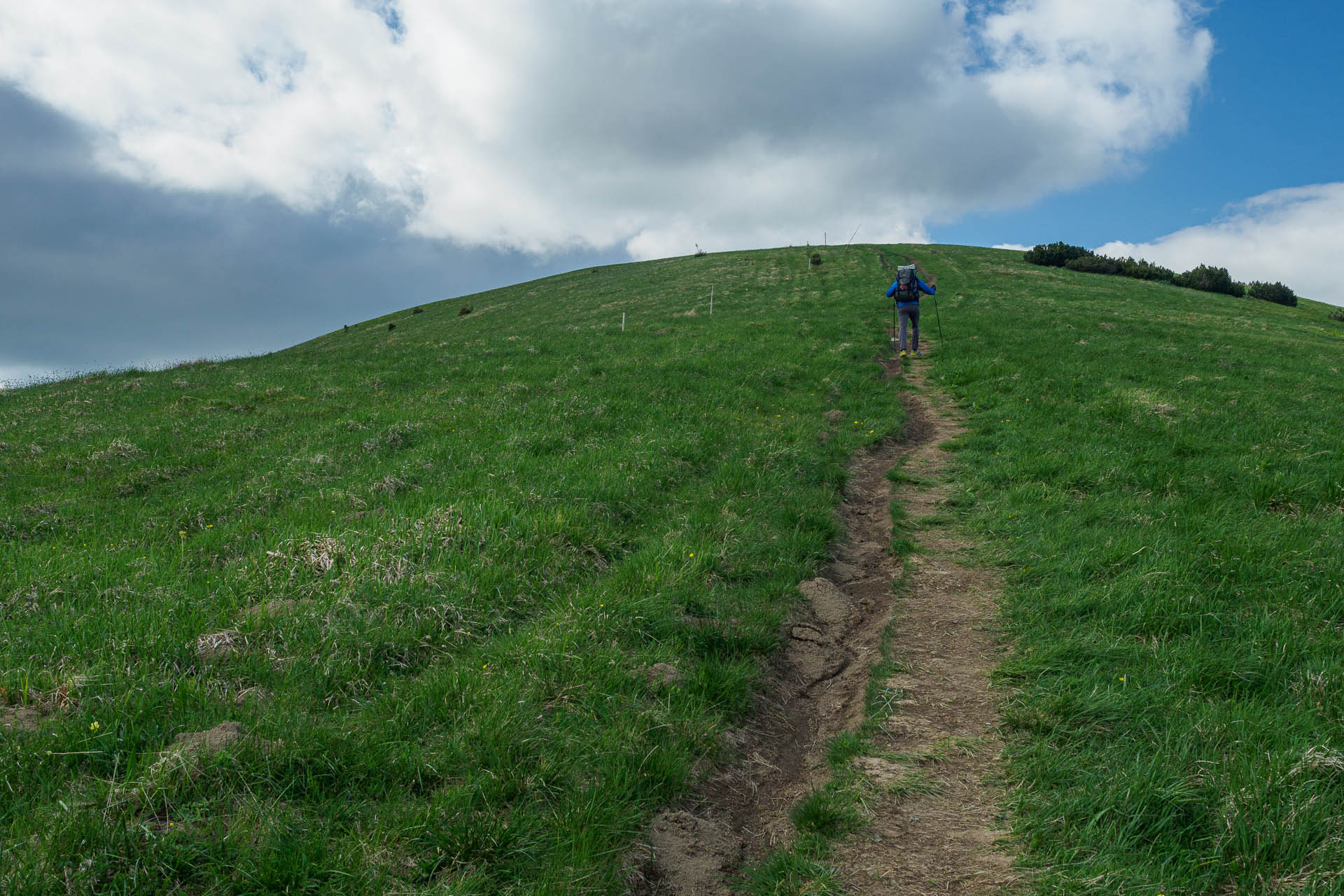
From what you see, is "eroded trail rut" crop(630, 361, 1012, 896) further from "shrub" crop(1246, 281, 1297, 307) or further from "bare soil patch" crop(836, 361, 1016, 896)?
"shrub" crop(1246, 281, 1297, 307)

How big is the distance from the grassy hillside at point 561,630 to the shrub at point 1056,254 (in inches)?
1779

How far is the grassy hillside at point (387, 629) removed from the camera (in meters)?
3.53

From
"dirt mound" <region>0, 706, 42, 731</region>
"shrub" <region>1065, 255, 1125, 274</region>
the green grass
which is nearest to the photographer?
the green grass

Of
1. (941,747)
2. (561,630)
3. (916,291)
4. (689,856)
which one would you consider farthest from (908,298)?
(689,856)

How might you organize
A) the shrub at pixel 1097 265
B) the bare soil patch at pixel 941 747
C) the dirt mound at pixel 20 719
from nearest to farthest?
the bare soil patch at pixel 941 747, the dirt mound at pixel 20 719, the shrub at pixel 1097 265

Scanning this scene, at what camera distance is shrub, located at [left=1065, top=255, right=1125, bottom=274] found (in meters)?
50.3

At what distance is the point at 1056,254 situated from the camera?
5325 cm

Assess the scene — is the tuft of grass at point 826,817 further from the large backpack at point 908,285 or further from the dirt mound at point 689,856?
the large backpack at point 908,285

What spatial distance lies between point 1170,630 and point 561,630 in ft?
16.8

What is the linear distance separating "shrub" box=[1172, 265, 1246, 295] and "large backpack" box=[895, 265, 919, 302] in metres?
40.7

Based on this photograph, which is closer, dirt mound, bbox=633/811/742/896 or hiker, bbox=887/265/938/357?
dirt mound, bbox=633/811/742/896

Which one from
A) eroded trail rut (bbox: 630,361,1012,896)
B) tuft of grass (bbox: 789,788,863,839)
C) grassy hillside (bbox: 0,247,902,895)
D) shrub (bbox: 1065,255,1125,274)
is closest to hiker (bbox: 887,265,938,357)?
grassy hillside (bbox: 0,247,902,895)

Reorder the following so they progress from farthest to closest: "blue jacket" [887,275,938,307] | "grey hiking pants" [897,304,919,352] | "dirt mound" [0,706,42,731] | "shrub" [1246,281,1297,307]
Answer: "shrub" [1246,281,1297,307]
"grey hiking pants" [897,304,919,352]
"blue jacket" [887,275,938,307]
"dirt mound" [0,706,42,731]

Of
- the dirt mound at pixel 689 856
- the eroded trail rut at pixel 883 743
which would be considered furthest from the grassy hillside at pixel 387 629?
the eroded trail rut at pixel 883 743
